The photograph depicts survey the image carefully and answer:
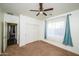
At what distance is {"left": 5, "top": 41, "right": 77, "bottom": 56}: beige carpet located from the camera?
139cm

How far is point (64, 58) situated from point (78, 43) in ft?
2.25

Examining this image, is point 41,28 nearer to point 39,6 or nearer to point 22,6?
point 39,6

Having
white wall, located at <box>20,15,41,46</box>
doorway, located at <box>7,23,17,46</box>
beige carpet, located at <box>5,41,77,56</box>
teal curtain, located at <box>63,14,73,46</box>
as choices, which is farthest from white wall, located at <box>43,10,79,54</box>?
doorway, located at <box>7,23,17,46</box>

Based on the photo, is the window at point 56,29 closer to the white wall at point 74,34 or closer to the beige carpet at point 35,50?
the white wall at point 74,34

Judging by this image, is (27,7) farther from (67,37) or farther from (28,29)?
(67,37)

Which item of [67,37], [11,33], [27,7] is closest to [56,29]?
[67,37]

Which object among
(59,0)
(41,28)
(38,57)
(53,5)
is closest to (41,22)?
(41,28)

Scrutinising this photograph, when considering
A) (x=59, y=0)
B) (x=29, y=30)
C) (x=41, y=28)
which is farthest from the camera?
(x=41, y=28)

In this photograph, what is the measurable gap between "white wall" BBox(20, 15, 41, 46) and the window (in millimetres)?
311

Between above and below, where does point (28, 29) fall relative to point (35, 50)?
above

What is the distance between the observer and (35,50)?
1.45 meters

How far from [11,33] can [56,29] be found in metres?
1.01

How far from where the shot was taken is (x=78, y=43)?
69.2 inches

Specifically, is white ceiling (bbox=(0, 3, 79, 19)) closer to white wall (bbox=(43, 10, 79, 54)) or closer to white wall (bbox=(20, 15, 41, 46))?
white wall (bbox=(20, 15, 41, 46))
